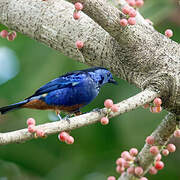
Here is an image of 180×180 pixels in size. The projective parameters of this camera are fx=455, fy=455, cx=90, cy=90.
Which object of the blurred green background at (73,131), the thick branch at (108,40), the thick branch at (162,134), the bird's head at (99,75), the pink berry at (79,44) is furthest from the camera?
the blurred green background at (73,131)

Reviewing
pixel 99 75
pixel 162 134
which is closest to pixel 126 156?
pixel 162 134

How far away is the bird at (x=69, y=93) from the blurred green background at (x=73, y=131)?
1519 mm

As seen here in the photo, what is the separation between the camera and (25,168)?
6180 mm

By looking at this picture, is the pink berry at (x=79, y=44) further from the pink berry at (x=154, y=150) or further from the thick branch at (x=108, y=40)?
the pink berry at (x=154, y=150)

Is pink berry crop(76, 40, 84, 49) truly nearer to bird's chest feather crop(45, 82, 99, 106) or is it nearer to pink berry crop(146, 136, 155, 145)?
bird's chest feather crop(45, 82, 99, 106)

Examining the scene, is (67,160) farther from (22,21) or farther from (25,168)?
(22,21)

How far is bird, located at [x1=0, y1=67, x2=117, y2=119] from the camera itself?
357 centimetres

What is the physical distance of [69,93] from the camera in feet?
12.0

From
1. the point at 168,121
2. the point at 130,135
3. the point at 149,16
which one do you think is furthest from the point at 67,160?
the point at 168,121

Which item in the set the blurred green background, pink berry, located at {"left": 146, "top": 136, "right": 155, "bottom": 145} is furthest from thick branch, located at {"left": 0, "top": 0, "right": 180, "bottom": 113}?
the blurred green background

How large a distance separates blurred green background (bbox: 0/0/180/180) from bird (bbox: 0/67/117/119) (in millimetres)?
1519

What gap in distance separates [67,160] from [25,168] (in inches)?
22.8

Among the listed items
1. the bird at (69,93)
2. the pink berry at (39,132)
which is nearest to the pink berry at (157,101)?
the pink berry at (39,132)

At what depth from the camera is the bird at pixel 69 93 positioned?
11.7 ft
